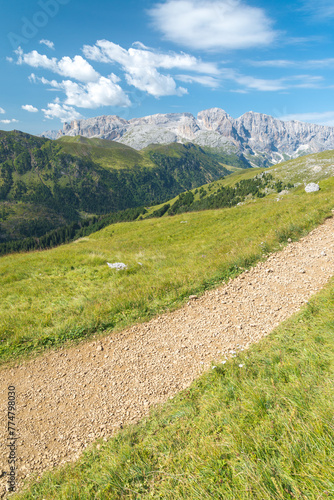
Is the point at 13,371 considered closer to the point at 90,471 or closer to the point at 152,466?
the point at 90,471

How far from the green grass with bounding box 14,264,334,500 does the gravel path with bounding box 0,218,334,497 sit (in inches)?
27.7

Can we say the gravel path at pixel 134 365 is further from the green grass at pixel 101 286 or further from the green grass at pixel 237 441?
the green grass at pixel 101 286

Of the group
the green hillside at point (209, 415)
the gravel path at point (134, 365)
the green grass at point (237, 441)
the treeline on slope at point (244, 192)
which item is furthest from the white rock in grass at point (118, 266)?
the treeline on slope at point (244, 192)

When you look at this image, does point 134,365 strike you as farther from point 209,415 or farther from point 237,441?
point 237,441

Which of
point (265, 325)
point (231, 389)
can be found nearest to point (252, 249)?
point (265, 325)

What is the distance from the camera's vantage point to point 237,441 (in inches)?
148

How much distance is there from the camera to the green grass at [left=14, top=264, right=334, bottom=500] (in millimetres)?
3061

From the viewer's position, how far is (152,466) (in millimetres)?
4355

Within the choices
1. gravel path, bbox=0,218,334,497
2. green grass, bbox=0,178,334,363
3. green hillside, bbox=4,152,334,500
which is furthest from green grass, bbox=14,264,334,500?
green grass, bbox=0,178,334,363

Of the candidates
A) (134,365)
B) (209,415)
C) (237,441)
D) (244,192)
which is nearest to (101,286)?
(134,365)

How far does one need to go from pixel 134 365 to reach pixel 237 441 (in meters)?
4.97

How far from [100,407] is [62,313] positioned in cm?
529

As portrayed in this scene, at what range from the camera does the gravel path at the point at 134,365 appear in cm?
616

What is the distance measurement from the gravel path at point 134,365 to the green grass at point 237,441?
704 mm
